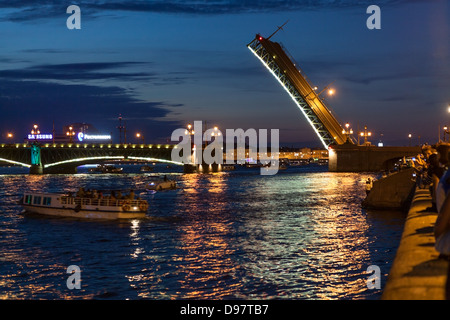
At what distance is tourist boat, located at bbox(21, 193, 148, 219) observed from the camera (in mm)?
30141

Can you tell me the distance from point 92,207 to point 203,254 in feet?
41.7

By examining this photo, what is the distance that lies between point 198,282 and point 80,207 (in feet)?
56.4

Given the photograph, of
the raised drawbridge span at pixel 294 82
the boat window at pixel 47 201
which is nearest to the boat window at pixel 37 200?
the boat window at pixel 47 201

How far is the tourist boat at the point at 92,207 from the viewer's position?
30141mm

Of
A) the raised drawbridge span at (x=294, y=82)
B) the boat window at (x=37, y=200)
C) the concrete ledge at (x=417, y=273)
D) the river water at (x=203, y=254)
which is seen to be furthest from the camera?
the raised drawbridge span at (x=294, y=82)

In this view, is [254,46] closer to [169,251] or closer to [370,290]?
[169,251]

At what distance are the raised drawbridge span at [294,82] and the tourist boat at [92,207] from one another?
3806cm

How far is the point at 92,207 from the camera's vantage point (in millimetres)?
30688

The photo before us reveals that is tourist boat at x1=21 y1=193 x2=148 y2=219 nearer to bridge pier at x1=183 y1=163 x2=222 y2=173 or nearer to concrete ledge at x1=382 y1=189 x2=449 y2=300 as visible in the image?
concrete ledge at x1=382 y1=189 x2=449 y2=300

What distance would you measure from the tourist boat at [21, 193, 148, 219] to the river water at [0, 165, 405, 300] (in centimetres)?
68

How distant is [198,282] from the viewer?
Answer: 14945mm

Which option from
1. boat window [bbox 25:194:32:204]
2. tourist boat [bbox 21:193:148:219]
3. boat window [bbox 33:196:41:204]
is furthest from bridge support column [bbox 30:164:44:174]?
tourist boat [bbox 21:193:148:219]

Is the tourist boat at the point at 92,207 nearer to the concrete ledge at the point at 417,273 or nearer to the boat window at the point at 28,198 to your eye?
the boat window at the point at 28,198
